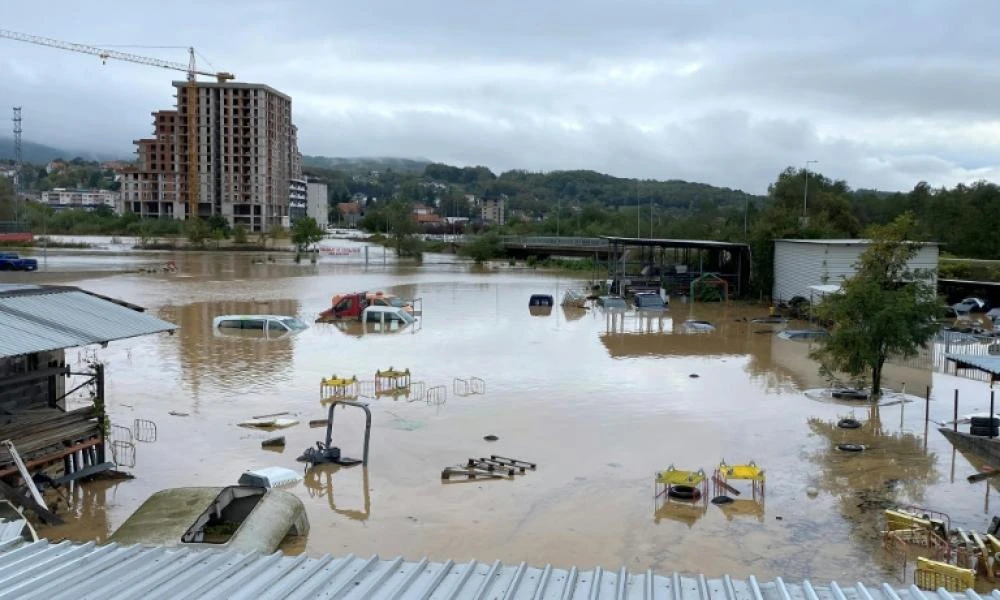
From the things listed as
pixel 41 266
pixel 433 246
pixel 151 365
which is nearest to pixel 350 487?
pixel 151 365

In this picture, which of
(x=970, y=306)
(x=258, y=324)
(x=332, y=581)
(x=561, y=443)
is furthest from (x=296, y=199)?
(x=332, y=581)

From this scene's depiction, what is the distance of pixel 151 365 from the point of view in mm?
29391

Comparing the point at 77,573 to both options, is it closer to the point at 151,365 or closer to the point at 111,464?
the point at 111,464

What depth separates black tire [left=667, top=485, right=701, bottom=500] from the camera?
1614 cm

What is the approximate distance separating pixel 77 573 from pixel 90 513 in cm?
998

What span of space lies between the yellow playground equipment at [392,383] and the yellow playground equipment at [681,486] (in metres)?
10.6

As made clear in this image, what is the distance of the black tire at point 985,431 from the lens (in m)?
18.9

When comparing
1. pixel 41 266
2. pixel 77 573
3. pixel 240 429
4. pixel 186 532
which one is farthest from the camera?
pixel 41 266

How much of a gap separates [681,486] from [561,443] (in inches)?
162

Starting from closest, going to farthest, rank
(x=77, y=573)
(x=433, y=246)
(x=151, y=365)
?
(x=77, y=573) < (x=151, y=365) < (x=433, y=246)

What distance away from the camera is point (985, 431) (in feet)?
62.6

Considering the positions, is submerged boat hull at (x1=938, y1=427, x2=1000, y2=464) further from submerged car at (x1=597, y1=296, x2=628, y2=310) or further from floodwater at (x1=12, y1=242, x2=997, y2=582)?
submerged car at (x1=597, y1=296, x2=628, y2=310)

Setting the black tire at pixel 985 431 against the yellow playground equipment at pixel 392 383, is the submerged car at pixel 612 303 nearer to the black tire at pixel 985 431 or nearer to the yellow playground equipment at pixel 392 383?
the yellow playground equipment at pixel 392 383

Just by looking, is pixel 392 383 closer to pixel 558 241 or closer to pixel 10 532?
pixel 10 532
